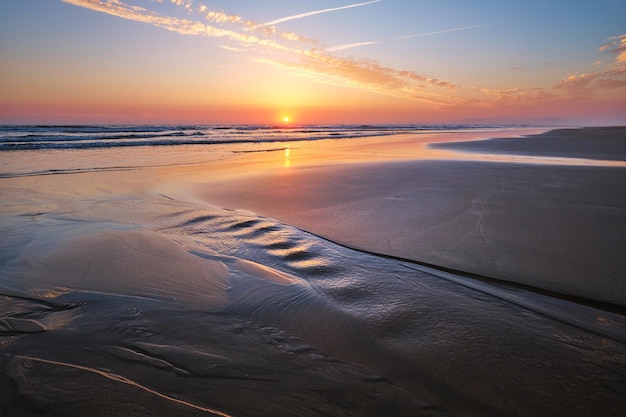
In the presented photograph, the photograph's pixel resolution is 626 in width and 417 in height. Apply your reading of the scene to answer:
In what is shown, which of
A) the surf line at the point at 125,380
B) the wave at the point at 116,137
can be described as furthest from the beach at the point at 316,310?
the wave at the point at 116,137

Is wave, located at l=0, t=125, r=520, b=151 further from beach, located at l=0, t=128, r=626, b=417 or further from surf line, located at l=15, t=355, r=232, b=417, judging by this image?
surf line, located at l=15, t=355, r=232, b=417

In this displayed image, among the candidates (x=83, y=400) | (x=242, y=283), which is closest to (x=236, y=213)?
(x=242, y=283)

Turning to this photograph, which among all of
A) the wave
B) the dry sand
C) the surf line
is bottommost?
the surf line

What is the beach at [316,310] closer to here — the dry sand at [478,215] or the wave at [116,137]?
the dry sand at [478,215]

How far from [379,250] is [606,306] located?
6.49 feet

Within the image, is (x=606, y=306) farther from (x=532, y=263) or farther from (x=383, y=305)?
(x=383, y=305)

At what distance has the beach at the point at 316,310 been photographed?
1.74 meters

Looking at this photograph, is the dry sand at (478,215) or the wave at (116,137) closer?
the dry sand at (478,215)

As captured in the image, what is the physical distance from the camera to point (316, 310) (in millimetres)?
2598

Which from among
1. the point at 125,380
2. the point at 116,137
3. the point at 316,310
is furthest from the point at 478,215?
the point at 116,137

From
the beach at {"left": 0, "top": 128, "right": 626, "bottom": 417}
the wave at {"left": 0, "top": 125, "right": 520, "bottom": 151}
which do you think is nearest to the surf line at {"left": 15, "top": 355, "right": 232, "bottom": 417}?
the beach at {"left": 0, "top": 128, "right": 626, "bottom": 417}

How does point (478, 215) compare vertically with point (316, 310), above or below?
above

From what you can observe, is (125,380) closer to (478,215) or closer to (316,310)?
(316,310)

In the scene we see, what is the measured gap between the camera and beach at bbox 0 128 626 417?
1.74m
